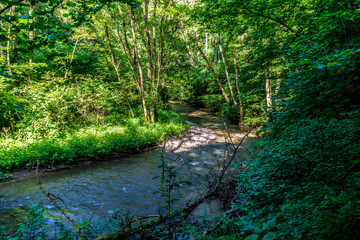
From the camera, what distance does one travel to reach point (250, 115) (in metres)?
12.6

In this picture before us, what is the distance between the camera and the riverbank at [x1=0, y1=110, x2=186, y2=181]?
6.01 m

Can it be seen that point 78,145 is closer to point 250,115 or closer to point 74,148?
point 74,148

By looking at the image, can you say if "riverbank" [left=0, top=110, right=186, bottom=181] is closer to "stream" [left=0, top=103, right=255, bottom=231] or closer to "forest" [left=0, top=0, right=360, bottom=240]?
"forest" [left=0, top=0, right=360, bottom=240]

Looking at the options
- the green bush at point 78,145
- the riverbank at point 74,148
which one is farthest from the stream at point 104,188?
the green bush at point 78,145

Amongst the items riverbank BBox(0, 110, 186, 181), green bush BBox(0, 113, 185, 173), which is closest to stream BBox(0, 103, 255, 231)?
riverbank BBox(0, 110, 186, 181)

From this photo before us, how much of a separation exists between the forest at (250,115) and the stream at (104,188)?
0.59 metres

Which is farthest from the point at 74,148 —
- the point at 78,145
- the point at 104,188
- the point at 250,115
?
the point at 250,115

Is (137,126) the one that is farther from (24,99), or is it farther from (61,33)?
(61,33)

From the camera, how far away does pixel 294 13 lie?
492cm

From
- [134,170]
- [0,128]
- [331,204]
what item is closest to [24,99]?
[0,128]

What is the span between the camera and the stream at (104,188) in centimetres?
415

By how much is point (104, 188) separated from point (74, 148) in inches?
113

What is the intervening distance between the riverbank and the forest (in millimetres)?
46

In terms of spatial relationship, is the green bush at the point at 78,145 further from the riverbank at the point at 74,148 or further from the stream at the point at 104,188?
the stream at the point at 104,188
